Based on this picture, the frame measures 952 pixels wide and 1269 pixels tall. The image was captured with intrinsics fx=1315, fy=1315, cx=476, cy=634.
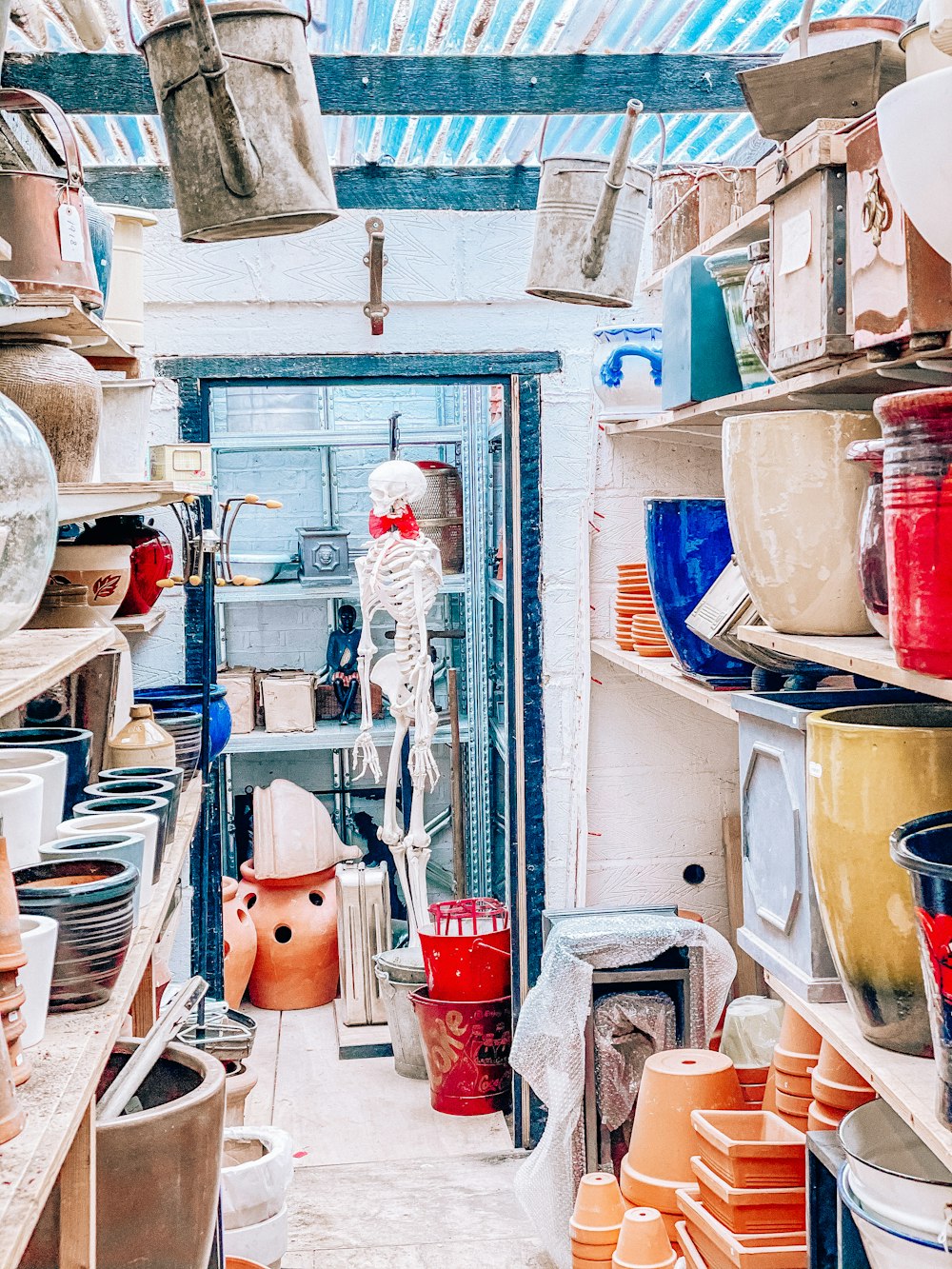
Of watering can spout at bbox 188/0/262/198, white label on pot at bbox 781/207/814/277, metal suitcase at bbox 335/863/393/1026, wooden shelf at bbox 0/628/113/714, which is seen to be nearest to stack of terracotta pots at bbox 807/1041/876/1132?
white label on pot at bbox 781/207/814/277

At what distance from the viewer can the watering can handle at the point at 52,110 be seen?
192 cm

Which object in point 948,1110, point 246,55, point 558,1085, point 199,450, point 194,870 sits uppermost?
point 246,55

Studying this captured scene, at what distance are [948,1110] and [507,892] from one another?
2.67m

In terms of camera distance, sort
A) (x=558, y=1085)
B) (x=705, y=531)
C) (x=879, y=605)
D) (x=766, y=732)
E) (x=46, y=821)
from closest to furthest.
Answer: (x=879, y=605) < (x=46, y=821) < (x=766, y=732) < (x=705, y=531) < (x=558, y=1085)

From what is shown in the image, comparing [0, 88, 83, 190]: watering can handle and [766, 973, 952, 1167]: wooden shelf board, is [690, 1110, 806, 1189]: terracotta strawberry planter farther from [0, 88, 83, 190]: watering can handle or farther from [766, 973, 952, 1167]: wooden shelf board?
[0, 88, 83, 190]: watering can handle

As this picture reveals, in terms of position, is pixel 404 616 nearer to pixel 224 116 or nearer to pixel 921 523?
pixel 224 116

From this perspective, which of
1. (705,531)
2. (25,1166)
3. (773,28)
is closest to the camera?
(25,1166)

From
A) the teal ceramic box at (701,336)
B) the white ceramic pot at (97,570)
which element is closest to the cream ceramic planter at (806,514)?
the teal ceramic box at (701,336)

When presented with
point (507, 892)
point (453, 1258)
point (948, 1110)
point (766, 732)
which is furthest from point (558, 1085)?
point (948, 1110)

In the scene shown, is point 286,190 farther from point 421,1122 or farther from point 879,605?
point 421,1122

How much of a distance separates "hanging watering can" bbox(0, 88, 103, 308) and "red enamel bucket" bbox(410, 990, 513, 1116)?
256 cm

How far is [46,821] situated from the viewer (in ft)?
5.68

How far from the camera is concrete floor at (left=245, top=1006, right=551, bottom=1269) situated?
3.26 m

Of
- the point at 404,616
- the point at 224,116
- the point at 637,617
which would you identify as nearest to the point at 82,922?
the point at 224,116
